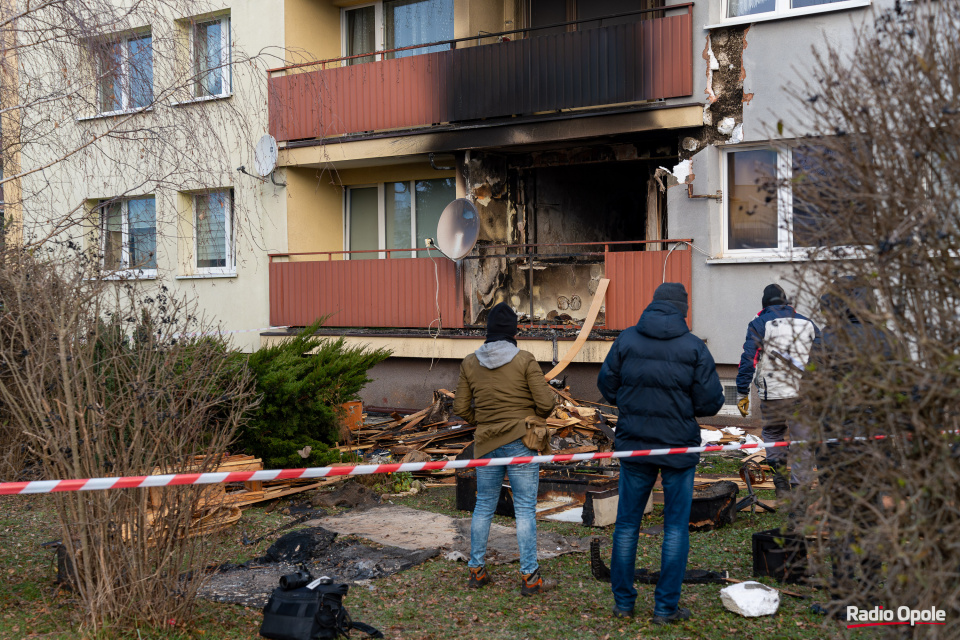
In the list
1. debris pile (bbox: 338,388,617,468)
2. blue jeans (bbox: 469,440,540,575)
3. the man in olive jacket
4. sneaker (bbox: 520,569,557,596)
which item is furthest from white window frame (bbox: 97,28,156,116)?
sneaker (bbox: 520,569,557,596)

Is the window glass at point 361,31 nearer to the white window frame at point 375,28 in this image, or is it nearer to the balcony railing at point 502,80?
the white window frame at point 375,28

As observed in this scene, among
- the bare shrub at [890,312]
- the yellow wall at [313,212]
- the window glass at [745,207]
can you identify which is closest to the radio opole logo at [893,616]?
the bare shrub at [890,312]

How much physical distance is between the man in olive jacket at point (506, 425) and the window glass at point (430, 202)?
30.8 feet

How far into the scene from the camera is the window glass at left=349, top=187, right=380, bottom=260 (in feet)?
51.3

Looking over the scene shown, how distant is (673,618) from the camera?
4855mm

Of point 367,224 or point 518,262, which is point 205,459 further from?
point 367,224

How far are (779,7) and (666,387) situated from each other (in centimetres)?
782

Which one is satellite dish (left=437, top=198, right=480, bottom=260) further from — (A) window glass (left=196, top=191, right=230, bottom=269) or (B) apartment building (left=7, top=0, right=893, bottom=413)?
(A) window glass (left=196, top=191, right=230, bottom=269)

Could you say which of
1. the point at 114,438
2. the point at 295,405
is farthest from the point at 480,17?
the point at 114,438

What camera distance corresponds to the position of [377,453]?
33.7 feet

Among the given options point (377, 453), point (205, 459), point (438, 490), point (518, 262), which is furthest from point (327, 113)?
point (205, 459)

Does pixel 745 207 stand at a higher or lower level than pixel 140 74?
lower

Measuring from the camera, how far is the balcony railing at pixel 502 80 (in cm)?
1127

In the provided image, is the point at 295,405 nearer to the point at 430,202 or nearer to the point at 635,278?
the point at 635,278
